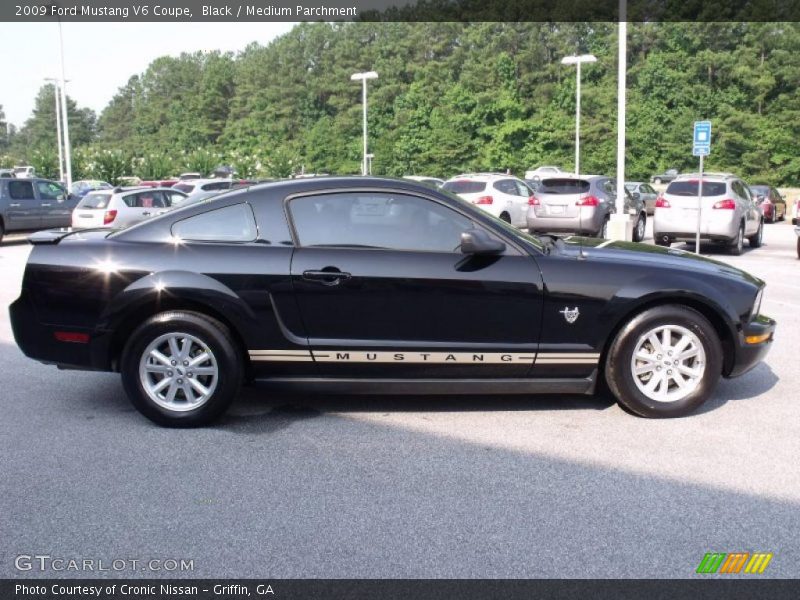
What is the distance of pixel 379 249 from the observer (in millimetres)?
5477

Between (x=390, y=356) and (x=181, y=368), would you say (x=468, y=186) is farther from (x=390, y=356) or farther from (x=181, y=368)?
(x=181, y=368)

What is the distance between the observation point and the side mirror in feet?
17.5

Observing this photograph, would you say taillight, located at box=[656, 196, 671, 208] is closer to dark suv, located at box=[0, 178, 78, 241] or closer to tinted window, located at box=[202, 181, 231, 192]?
tinted window, located at box=[202, 181, 231, 192]

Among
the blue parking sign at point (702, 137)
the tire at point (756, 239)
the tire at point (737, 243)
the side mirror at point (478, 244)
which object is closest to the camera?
the side mirror at point (478, 244)

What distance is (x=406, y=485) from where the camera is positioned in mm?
4445

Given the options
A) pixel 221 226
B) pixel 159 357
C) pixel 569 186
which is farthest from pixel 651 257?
pixel 569 186

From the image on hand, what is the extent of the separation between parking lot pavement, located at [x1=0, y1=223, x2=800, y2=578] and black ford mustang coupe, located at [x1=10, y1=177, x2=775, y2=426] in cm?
32

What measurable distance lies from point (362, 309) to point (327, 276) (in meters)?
0.31

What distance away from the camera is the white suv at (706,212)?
659 inches

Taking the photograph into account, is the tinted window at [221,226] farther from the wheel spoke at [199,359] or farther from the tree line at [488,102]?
the tree line at [488,102]

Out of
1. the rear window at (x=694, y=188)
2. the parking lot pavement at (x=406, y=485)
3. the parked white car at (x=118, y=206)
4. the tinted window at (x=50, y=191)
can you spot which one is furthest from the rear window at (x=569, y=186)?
the tinted window at (x=50, y=191)

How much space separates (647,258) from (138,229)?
351 centimetres
